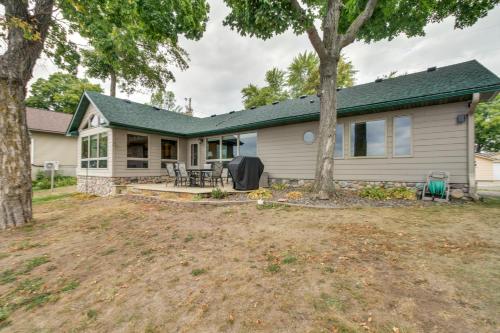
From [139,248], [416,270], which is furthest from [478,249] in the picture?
[139,248]

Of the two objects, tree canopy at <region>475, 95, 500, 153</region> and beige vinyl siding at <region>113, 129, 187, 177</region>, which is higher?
tree canopy at <region>475, 95, 500, 153</region>

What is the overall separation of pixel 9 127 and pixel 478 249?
9.85 meters

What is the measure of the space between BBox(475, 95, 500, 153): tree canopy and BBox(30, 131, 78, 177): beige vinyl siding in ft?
127

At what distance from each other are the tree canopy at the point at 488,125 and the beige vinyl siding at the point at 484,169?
380 centimetres

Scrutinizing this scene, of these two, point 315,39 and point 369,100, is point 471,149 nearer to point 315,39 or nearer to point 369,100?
point 369,100

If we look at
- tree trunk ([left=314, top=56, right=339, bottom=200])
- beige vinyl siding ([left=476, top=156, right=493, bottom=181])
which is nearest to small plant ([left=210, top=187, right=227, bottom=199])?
tree trunk ([left=314, top=56, right=339, bottom=200])

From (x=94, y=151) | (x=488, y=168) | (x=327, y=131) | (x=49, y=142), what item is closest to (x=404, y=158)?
(x=327, y=131)

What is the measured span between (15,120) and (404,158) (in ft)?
37.9

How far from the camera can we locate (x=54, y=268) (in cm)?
311

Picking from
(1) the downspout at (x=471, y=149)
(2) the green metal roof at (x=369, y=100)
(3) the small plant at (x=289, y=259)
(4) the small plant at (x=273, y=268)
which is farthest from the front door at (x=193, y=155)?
(1) the downspout at (x=471, y=149)

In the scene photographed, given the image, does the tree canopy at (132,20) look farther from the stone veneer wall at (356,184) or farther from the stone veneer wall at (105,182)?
the stone veneer wall at (356,184)

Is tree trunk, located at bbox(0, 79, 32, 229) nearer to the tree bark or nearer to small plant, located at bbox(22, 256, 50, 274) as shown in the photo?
the tree bark

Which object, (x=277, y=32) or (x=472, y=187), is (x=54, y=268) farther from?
(x=472, y=187)

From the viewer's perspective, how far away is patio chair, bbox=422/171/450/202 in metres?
6.06
